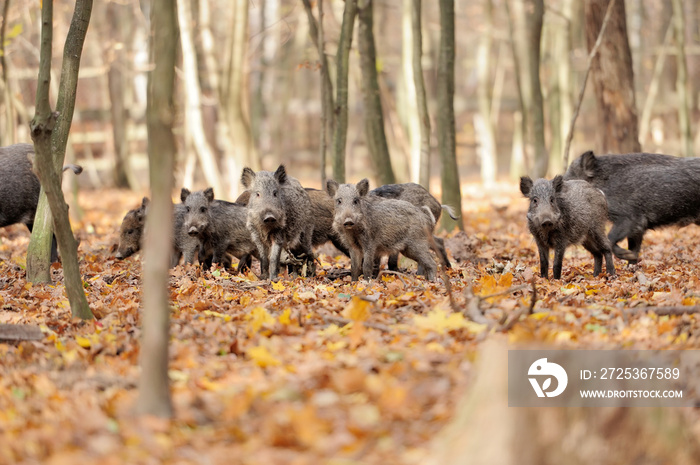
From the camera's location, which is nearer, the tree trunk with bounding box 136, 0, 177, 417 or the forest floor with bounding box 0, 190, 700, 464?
the forest floor with bounding box 0, 190, 700, 464

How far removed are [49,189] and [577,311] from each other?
403 centimetres

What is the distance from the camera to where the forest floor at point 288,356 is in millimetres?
3670

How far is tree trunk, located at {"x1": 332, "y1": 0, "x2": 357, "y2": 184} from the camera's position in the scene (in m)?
10.9

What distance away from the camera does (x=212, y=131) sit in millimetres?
28422

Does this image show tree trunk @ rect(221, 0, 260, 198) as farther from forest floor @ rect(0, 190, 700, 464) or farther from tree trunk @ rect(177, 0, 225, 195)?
forest floor @ rect(0, 190, 700, 464)

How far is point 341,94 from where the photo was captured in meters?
11.0

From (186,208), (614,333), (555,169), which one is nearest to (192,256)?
(186,208)

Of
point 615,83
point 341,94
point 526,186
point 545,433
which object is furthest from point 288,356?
point 615,83

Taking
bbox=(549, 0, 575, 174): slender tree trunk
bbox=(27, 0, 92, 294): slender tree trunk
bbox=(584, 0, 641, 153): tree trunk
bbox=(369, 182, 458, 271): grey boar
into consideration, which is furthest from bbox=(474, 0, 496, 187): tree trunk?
bbox=(27, 0, 92, 294): slender tree trunk

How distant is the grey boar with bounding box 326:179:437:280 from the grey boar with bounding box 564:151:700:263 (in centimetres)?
256

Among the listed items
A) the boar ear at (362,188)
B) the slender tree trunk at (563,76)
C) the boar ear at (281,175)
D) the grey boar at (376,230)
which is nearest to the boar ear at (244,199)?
the boar ear at (281,175)

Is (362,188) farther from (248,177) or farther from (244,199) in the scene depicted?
(244,199)

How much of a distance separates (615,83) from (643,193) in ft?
13.0

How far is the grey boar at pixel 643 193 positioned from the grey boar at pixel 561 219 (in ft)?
3.28
